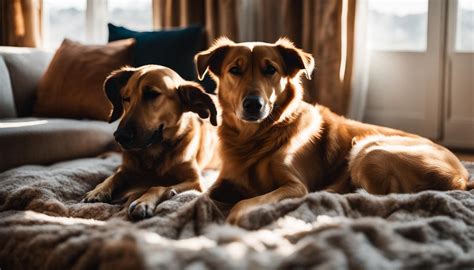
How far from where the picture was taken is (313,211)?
6.70ft

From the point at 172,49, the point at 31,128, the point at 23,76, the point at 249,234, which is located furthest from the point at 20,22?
the point at 249,234

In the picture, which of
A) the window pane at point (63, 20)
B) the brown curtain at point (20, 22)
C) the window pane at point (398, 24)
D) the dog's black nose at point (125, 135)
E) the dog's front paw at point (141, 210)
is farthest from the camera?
the window pane at point (63, 20)

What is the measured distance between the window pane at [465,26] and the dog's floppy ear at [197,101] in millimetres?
2096

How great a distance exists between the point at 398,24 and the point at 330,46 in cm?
55

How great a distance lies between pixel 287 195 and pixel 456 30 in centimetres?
229

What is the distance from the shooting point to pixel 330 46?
4.03 metres

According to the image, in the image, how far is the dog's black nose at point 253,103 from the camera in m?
2.28

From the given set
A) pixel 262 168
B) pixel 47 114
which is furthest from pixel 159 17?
pixel 262 168

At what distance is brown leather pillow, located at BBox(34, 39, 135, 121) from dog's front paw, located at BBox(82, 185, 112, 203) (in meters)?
1.22

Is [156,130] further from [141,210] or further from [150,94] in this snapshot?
[141,210]

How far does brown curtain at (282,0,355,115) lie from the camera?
4.00m

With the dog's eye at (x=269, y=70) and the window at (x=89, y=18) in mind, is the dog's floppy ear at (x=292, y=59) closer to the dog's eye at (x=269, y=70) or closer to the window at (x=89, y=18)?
the dog's eye at (x=269, y=70)

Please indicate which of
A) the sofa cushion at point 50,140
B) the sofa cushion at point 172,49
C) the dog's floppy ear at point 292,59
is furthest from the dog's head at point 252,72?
the sofa cushion at point 172,49

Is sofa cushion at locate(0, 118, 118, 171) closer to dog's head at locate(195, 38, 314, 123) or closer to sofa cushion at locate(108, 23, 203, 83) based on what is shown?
sofa cushion at locate(108, 23, 203, 83)
